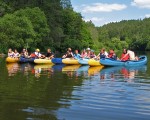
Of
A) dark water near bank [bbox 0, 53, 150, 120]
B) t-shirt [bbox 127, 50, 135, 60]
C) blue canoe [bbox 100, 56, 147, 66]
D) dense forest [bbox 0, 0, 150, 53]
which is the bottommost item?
dark water near bank [bbox 0, 53, 150, 120]

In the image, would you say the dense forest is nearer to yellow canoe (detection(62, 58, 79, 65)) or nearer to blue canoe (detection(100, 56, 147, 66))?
yellow canoe (detection(62, 58, 79, 65))

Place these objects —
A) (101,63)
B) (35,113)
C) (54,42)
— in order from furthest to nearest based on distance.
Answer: (54,42) < (101,63) < (35,113)

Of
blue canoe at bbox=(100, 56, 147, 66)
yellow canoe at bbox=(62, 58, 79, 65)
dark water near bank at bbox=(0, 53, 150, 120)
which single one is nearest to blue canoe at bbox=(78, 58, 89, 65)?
yellow canoe at bbox=(62, 58, 79, 65)

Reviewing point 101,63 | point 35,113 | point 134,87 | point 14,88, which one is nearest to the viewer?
point 35,113

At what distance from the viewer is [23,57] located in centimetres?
3238

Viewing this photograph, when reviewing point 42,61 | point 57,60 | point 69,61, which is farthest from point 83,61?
point 42,61

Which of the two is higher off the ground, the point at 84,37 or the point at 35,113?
the point at 84,37

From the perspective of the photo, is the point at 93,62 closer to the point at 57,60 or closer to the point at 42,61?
the point at 57,60

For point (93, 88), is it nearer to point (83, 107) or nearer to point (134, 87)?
point (134, 87)

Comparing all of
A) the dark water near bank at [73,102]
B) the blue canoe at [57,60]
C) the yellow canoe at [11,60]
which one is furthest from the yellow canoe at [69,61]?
the dark water near bank at [73,102]

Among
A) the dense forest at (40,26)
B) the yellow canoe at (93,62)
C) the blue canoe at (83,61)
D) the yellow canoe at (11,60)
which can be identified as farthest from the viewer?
the dense forest at (40,26)

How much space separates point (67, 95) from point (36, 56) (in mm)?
19731

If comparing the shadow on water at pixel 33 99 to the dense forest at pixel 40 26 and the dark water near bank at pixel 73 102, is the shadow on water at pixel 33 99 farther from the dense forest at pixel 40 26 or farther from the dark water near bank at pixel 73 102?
the dense forest at pixel 40 26

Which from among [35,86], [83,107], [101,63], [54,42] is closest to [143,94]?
[83,107]
